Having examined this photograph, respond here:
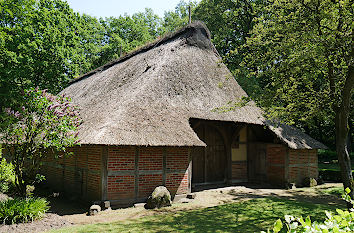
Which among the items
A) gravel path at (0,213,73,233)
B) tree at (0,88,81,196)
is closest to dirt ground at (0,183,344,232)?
gravel path at (0,213,73,233)

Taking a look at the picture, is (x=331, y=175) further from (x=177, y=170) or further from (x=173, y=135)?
(x=173, y=135)

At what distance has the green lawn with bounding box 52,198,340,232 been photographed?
6148mm

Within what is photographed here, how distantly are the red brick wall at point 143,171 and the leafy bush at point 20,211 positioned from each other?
2078mm

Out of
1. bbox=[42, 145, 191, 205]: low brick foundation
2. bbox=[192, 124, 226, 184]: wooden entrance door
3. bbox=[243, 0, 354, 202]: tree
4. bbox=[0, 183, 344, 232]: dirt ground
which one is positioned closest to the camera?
bbox=[0, 183, 344, 232]: dirt ground

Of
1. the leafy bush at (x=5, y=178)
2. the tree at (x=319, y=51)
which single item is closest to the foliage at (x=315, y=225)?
the tree at (x=319, y=51)

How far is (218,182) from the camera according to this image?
1230 cm

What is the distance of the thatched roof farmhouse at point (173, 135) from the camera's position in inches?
330

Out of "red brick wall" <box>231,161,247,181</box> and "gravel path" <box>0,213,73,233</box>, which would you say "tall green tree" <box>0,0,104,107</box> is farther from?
"red brick wall" <box>231,161,247,181</box>

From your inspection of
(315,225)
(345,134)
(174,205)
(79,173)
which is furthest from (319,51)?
(79,173)

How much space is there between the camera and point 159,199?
841cm

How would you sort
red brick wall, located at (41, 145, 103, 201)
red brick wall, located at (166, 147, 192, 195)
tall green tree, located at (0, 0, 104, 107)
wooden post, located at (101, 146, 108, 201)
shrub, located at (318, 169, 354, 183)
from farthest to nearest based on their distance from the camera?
tall green tree, located at (0, 0, 104, 107)
shrub, located at (318, 169, 354, 183)
red brick wall, located at (166, 147, 192, 195)
red brick wall, located at (41, 145, 103, 201)
wooden post, located at (101, 146, 108, 201)

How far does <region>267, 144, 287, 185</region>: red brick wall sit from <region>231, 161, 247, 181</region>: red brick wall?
1.09 m

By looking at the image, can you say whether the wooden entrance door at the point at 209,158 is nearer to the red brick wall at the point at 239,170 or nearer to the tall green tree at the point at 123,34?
the red brick wall at the point at 239,170

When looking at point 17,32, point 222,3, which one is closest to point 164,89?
point 17,32
